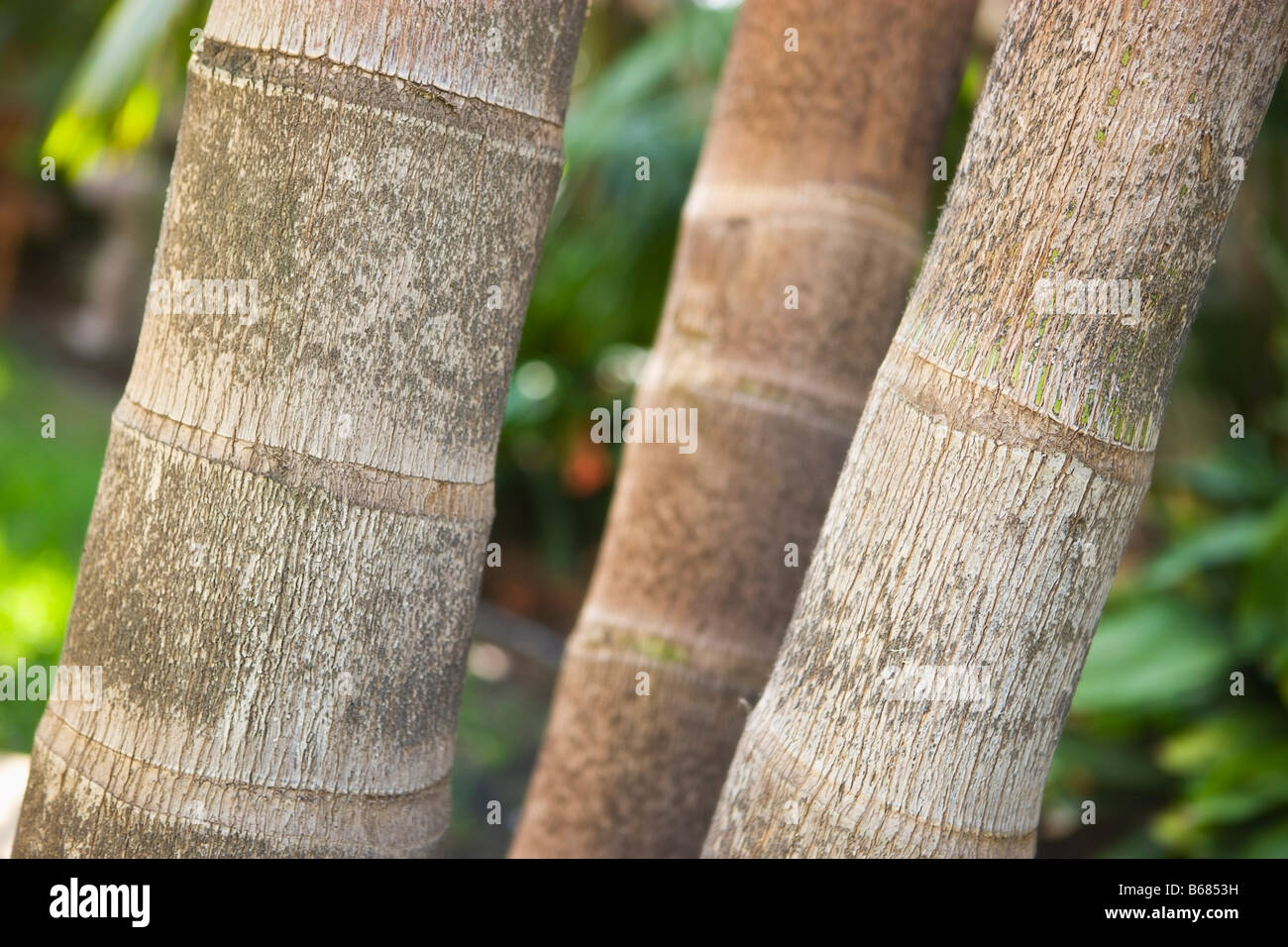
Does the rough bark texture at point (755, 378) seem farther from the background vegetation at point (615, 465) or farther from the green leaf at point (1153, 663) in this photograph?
the green leaf at point (1153, 663)

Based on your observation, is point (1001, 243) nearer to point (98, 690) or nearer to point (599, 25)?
point (98, 690)

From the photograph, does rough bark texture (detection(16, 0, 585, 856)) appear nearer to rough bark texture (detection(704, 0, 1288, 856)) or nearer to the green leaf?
rough bark texture (detection(704, 0, 1288, 856))

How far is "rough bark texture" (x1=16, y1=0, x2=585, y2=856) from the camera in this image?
1.15m

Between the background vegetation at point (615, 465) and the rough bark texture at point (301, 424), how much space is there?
1605 mm

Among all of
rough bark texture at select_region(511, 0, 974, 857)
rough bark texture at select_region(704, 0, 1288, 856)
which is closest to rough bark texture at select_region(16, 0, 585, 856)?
rough bark texture at select_region(704, 0, 1288, 856)

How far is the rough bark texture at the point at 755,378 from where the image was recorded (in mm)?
1859

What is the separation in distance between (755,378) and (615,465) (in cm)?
391

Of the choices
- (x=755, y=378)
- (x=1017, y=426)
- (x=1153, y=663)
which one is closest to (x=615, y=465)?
(x=1153, y=663)

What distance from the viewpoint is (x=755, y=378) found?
1874mm

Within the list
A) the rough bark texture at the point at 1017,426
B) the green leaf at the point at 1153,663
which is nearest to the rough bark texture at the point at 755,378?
the rough bark texture at the point at 1017,426

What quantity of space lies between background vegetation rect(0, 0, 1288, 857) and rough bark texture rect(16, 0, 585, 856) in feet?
5.26

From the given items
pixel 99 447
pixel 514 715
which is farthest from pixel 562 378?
A: pixel 99 447

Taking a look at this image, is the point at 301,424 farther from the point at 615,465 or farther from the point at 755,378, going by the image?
the point at 615,465

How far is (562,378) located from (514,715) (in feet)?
5.83
